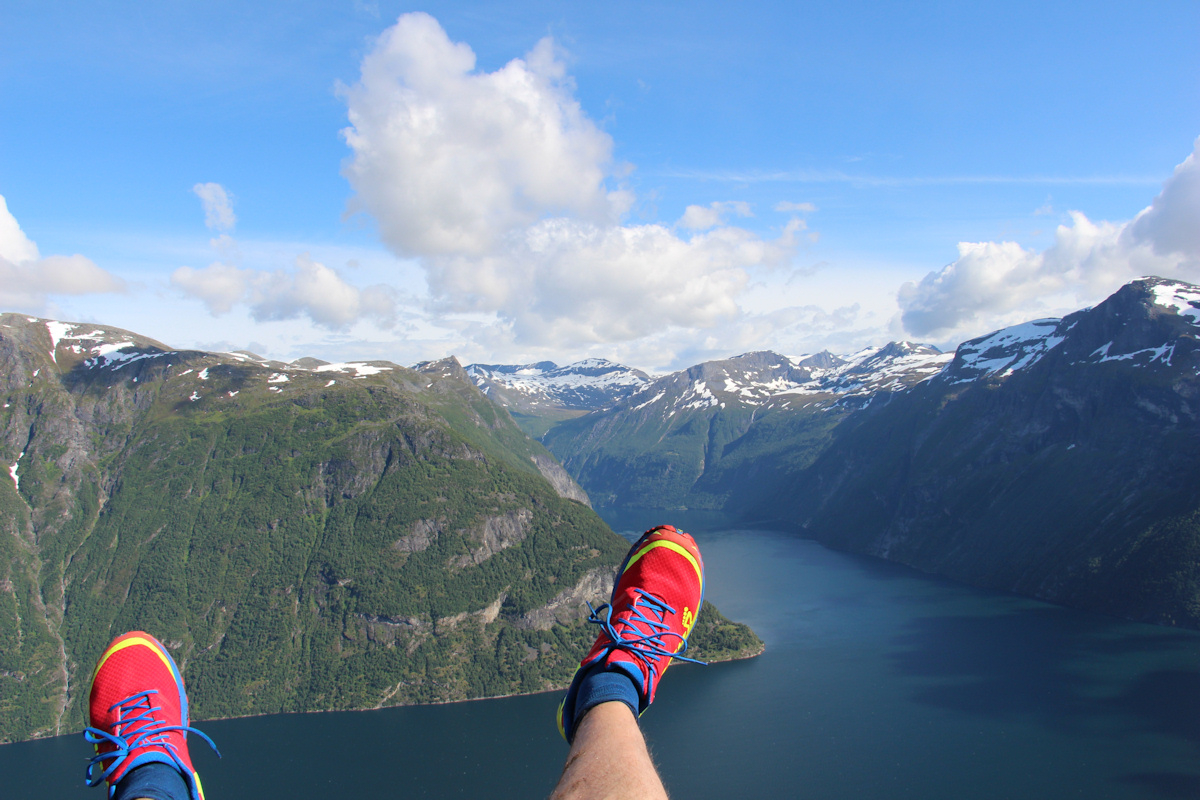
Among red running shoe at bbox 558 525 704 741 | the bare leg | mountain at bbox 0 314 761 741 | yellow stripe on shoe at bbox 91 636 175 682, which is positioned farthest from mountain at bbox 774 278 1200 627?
yellow stripe on shoe at bbox 91 636 175 682

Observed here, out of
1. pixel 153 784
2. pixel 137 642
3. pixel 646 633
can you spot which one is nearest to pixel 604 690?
pixel 646 633

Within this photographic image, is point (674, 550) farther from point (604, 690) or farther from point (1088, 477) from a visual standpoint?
point (1088, 477)

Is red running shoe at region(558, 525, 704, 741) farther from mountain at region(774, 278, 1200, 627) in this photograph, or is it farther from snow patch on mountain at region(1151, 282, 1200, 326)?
snow patch on mountain at region(1151, 282, 1200, 326)

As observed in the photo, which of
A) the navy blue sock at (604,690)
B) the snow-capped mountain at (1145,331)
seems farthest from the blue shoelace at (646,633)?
the snow-capped mountain at (1145,331)

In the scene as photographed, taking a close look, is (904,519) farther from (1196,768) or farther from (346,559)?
(346,559)

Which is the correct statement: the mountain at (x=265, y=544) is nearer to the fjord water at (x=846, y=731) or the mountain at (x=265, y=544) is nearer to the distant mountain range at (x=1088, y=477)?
the fjord water at (x=846, y=731)

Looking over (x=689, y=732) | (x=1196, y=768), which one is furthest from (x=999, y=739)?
(x=689, y=732)
